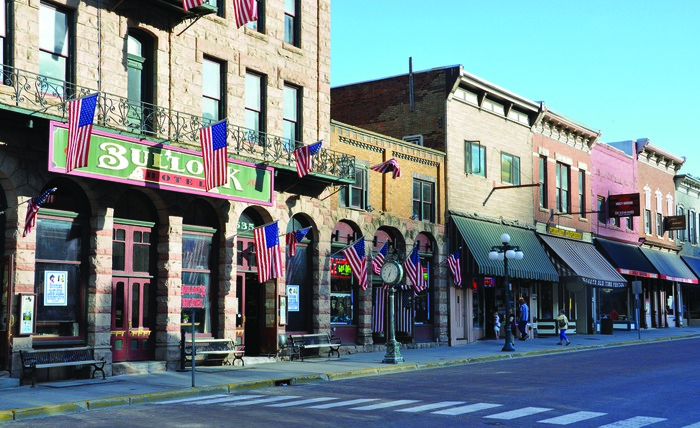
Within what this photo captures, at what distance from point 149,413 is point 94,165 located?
6.92 m

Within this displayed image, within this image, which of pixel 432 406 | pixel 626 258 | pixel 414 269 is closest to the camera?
pixel 432 406

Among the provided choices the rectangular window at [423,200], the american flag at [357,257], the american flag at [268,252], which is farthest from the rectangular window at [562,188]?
the american flag at [268,252]

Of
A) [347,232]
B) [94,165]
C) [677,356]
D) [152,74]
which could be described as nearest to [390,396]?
[94,165]

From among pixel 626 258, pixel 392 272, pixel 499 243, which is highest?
pixel 499 243

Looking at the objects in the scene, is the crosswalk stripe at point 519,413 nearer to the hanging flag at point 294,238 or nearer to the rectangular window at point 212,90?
the hanging flag at point 294,238

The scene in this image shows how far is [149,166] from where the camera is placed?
20625 mm

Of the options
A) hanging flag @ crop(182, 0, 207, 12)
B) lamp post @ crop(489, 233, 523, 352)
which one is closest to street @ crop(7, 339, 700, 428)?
lamp post @ crop(489, 233, 523, 352)

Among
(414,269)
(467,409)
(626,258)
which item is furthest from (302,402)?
(626,258)

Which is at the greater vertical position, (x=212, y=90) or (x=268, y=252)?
(x=212, y=90)

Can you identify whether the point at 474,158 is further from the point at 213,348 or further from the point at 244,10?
the point at 213,348

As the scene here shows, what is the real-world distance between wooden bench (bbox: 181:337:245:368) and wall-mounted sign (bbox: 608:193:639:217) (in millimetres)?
28597

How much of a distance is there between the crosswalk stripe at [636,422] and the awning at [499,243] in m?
20.7

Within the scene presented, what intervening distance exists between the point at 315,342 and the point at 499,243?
508 inches

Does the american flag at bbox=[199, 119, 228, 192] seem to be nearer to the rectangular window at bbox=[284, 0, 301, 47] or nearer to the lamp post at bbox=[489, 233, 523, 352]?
the rectangular window at bbox=[284, 0, 301, 47]
